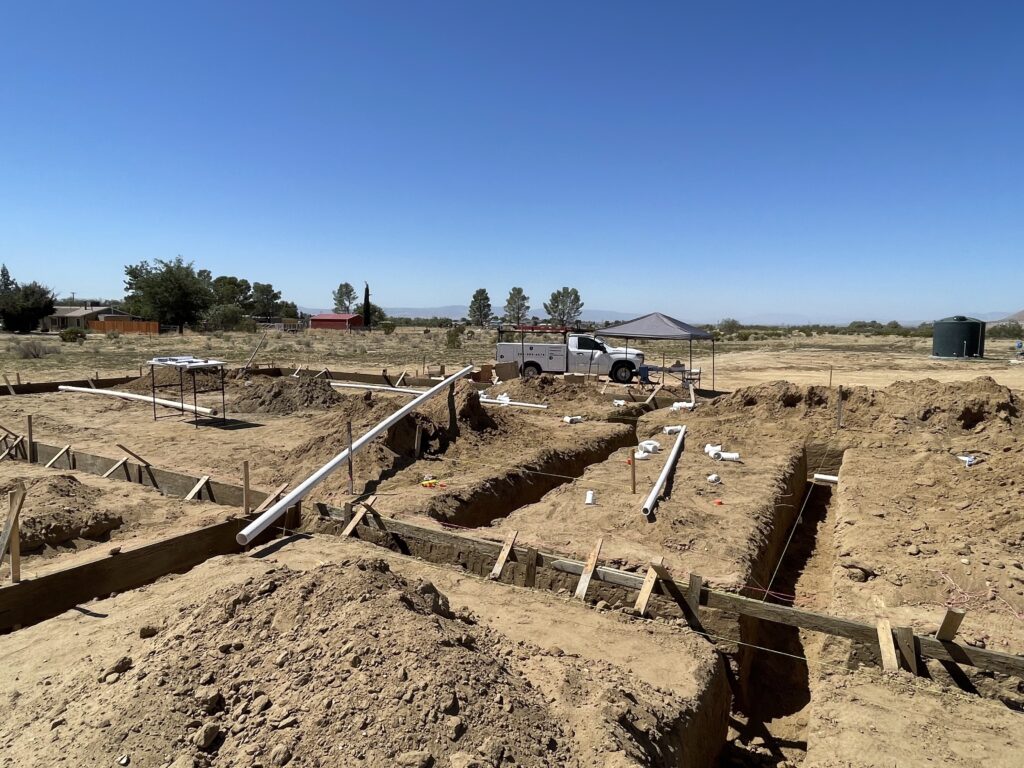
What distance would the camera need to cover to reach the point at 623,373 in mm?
23547

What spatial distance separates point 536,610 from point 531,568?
62 cm

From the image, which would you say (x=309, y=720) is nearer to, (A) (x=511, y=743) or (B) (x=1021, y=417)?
(A) (x=511, y=743)

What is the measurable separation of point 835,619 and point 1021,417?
10.7 m

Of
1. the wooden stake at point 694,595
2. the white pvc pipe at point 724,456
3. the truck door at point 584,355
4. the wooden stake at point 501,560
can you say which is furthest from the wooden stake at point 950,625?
the truck door at point 584,355

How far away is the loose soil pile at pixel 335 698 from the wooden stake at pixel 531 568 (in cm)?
172

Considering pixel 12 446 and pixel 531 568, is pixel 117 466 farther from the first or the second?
pixel 531 568

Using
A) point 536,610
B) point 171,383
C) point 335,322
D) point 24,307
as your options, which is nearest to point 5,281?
point 24,307

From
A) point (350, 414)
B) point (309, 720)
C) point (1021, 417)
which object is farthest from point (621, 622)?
point (1021, 417)

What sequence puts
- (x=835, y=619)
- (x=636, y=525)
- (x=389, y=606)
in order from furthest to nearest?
(x=636, y=525)
(x=835, y=619)
(x=389, y=606)

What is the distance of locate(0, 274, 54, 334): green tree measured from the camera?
5484 centimetres

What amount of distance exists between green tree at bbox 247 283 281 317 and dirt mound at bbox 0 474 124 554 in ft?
322

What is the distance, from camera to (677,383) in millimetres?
24812

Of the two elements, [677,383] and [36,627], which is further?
[677,383]

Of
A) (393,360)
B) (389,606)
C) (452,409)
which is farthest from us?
(393,360)
